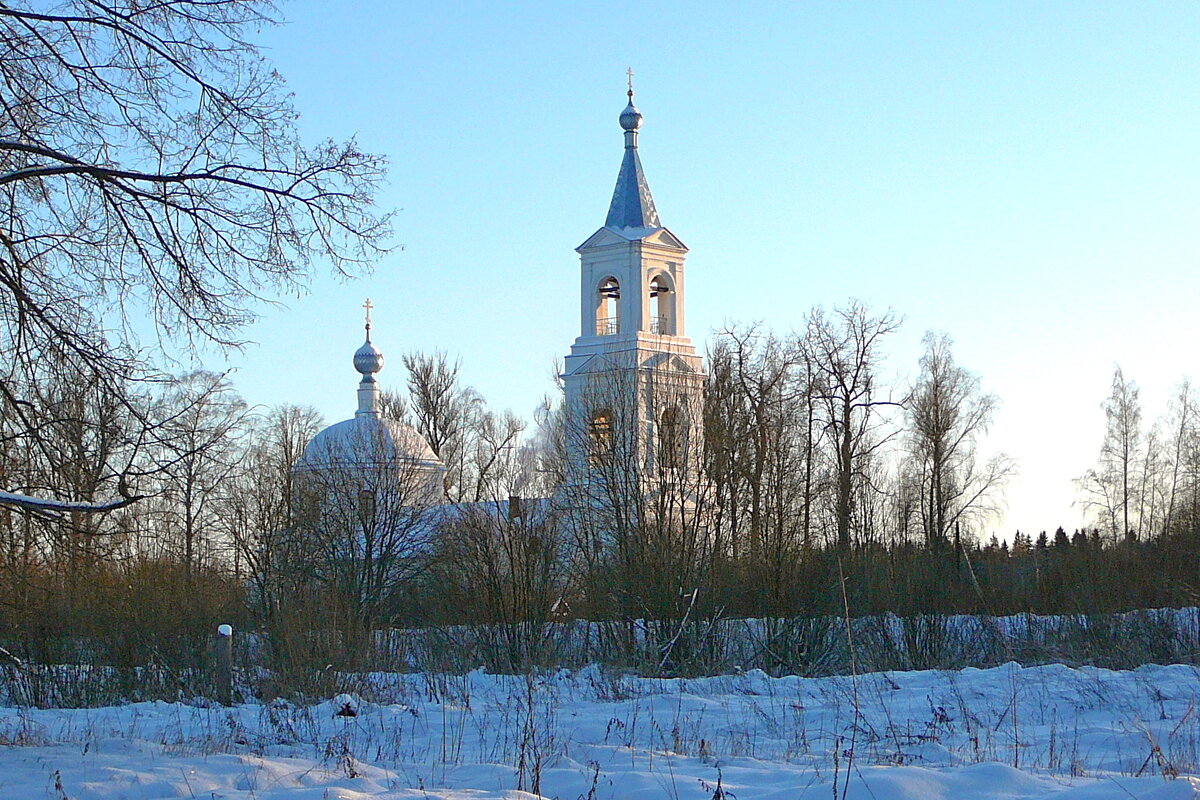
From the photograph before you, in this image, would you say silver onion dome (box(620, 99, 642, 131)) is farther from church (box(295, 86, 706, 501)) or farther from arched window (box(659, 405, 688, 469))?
arched window (box(659, 405, 688, 469))

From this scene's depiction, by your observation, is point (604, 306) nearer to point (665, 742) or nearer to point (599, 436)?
point (599, 436)

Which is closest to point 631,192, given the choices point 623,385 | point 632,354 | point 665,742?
point 632,354

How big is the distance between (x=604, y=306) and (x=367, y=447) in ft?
29.5

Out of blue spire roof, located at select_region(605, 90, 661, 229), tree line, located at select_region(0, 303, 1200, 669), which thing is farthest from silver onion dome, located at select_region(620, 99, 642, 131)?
tree line, located at select_region(0, 303, 1200, 669)

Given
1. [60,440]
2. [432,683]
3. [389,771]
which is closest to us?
[389,771]

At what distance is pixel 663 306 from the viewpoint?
3591 centimetres

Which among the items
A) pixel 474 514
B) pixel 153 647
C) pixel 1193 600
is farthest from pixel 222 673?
pixel 1193 600

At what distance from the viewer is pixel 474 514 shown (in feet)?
79.0

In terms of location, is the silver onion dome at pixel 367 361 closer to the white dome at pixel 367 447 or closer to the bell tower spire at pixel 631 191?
the white dome at pixel 367 447

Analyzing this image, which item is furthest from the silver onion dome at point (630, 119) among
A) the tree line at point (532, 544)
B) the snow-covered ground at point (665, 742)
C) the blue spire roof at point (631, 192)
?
the snow-covered ground at point (665, 742)

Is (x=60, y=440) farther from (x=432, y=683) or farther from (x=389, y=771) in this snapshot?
(x=432, y=683)

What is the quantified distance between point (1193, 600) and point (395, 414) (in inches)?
1607

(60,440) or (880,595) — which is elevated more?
(60,440)

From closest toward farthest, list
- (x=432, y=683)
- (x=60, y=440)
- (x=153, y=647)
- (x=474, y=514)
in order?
(x=60, y=440) → (x=432, y=683) → (x=153, y=647) → (x=474, y=514)
